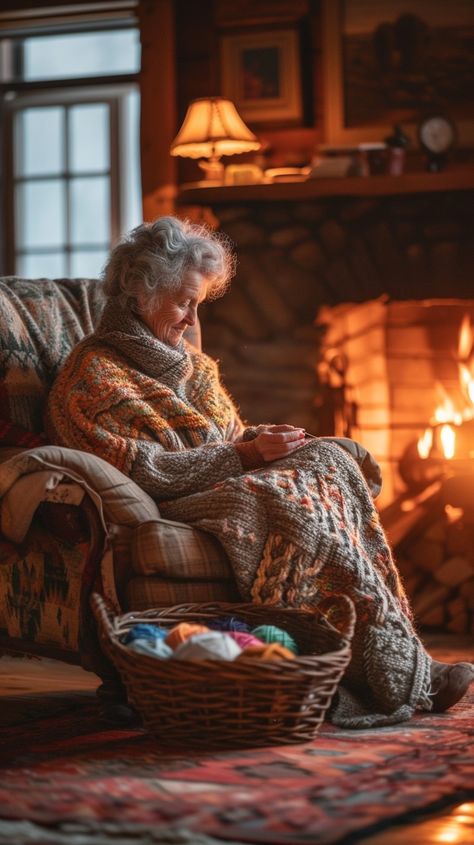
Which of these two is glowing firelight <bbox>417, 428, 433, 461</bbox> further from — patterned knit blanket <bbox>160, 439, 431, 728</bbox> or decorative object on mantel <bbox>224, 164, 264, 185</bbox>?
patterned knit blanket <bbox>160, 439, 431, 728</bbox>

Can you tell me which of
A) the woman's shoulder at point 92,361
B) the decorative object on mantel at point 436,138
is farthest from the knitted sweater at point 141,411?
the decorative object on mantel at point 436,138

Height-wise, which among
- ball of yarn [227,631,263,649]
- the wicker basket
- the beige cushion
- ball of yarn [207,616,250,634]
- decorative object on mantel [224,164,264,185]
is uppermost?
decorative object on mantel [224,164,264,185]

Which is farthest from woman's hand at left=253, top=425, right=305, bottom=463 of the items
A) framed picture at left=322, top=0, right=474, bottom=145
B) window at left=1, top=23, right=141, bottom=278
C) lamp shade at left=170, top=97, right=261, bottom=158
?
window at left=1, top=23, right=141, bottom=278

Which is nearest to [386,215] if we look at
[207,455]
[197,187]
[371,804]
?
[197,187]

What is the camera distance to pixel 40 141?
181 inches

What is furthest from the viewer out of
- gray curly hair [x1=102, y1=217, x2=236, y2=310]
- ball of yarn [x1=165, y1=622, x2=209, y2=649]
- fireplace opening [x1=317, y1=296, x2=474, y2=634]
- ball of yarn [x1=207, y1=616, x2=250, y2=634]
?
fireplace opening [x1=317, y1=296, x2=474, y2=634]

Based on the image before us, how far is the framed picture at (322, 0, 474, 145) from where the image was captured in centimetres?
393

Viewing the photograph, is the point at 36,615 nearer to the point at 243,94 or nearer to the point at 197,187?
the point at 197,187

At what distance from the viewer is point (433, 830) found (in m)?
1.56

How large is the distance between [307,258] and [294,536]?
6.30 feet

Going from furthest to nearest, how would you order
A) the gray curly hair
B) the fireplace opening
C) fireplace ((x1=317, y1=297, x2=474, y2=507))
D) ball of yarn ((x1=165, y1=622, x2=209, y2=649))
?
fireplace ((x1=317, y1=297, x2=474, y2=507))
the fireplace opening
the gray curly hair
ball of yarn ((x1=165, y1=622, x2=209, y2=649))

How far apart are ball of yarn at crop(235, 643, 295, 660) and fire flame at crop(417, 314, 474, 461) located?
197 cm

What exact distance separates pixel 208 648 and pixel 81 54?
3.20 m

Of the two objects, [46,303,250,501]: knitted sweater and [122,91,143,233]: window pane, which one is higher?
[122,91,143,233]: window pane
